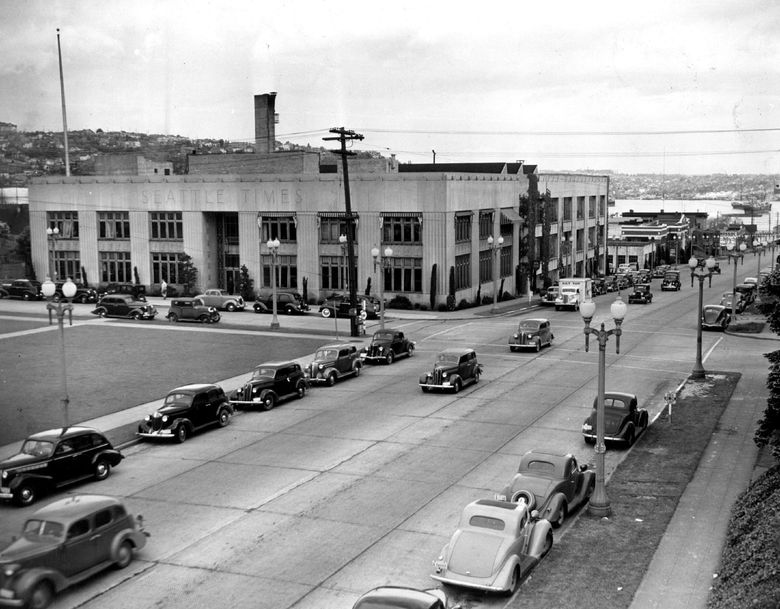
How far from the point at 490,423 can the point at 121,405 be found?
47.9 ft

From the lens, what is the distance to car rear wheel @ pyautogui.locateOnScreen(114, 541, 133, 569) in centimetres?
1758

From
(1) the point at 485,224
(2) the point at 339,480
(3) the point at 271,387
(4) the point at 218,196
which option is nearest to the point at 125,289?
(4) the point at 218,196

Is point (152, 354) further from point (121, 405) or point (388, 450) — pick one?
point (388, 450)

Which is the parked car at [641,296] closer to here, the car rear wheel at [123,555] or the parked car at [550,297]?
the parked car at [550,297]

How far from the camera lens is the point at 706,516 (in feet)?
67.1

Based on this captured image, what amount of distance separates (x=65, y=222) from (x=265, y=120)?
71.7 ft

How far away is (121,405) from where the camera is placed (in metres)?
32.8

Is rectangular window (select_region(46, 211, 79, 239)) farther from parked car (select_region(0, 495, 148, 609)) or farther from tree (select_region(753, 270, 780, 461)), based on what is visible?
tree (select_region(753, 270, 780, 461))

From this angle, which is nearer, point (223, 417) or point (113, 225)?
point (223, 417)

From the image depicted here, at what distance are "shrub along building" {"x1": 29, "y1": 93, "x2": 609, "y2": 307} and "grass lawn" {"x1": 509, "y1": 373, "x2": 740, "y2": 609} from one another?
39137mm

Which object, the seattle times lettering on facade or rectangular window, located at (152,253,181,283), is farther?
rectangular window, located at (152,253,181,283)

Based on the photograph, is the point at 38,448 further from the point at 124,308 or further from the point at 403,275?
the point at 403,275

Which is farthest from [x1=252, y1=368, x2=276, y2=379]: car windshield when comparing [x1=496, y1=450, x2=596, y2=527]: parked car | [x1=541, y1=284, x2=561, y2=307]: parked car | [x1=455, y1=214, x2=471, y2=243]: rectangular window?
[x1=541, y1=284, x2=561, y2=307]: parked car

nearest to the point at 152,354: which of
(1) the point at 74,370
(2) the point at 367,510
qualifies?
(1) the point at 74,370
